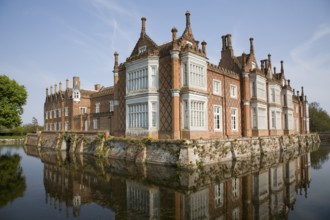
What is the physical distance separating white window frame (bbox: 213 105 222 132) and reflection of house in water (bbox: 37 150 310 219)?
770 cm

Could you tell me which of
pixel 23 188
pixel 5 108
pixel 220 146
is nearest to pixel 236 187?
pixel 220 146

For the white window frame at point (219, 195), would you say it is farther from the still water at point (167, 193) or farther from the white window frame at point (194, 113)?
the white window frame at point (194, 113)

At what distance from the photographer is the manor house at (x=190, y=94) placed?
20156 millimetres

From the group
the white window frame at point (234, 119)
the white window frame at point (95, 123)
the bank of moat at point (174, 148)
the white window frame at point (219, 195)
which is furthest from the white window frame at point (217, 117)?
the white window frame at point (95, 123)

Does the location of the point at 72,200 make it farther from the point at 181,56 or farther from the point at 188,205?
the point at 181,56

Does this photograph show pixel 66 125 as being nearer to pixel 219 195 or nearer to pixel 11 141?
pixel 11 141

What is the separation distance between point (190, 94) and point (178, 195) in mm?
10312

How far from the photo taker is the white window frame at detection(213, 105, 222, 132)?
2387cm

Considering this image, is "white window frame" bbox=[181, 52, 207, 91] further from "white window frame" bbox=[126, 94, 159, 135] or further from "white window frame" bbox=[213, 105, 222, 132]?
"white window frame" bbox=[213, 105, 222, 132]

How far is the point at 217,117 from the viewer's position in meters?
24.3

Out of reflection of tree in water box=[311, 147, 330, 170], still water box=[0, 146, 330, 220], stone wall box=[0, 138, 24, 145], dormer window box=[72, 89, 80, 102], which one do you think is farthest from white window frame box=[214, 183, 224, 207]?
stone wall box=[0, 138, 24, 145]

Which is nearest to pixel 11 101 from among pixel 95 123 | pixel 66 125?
pixel 66 125

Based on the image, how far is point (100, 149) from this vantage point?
24.3 m

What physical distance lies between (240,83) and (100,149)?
16.9 metres
